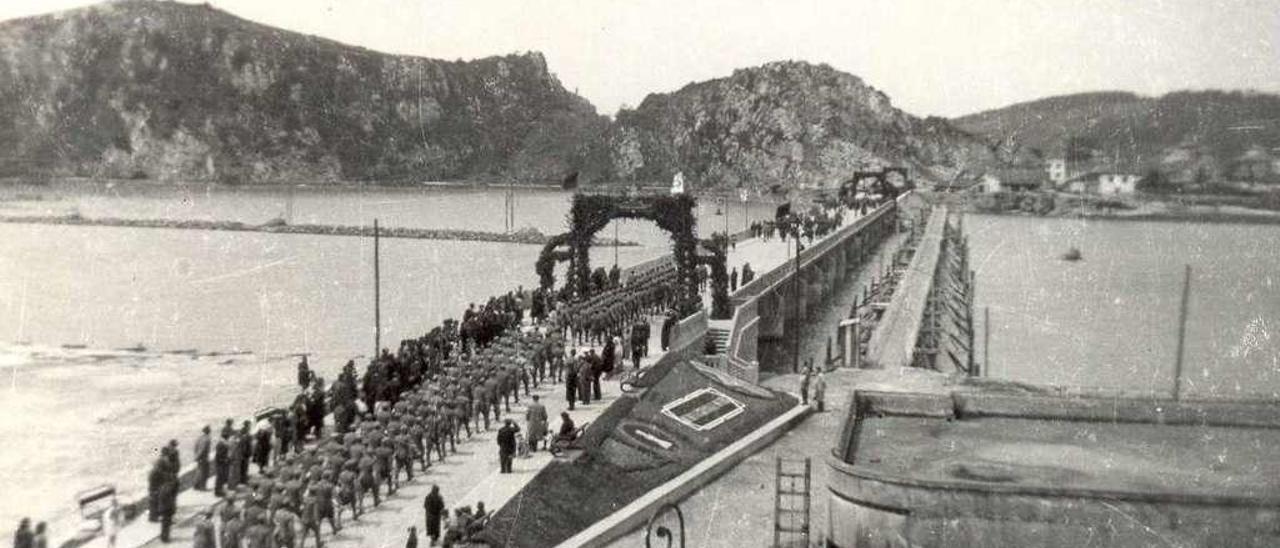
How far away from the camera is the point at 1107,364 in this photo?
175ft

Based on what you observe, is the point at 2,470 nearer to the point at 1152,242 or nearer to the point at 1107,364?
the point at 1107,364

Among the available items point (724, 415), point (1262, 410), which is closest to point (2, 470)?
point (724, 415)

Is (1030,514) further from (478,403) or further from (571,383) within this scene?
(571,383)

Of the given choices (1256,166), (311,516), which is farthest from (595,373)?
(1256,166)

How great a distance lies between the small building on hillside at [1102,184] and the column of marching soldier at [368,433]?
71.4 meters

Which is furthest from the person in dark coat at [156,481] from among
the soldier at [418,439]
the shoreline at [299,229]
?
the shoreline at [299,229]

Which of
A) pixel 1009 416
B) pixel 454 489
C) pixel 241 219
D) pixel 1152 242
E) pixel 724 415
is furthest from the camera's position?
pixel 241 219

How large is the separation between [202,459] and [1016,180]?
14924 cm

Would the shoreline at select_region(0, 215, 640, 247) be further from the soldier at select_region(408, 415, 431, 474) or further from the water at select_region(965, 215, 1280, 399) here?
the soldier at select_region(408, 415, 431, 474)

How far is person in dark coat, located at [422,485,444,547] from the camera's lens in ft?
50.4

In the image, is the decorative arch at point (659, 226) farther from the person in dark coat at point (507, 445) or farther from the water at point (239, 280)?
the person in dark coat at point (507, 445)

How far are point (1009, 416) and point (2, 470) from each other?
20034 mm

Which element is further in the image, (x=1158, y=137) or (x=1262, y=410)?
(x=1158, y=137)

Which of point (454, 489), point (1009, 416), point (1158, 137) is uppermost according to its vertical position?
point (1158, 137)
